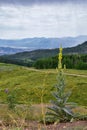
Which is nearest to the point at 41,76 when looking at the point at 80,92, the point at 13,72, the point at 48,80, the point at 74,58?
the point at 48,80

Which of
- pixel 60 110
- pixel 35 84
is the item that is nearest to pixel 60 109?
pixel 60 110

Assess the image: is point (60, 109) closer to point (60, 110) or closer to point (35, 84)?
point (60, 110)

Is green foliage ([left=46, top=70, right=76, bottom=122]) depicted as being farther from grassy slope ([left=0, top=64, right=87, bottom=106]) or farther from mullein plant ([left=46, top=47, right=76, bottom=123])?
grassy slope ([left=0, top=64, right=87, bottom=106])

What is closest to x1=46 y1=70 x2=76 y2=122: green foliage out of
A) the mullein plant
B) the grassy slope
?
the mullein plant

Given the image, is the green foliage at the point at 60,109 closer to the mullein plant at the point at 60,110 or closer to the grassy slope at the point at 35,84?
the mullein plant at the point at 60,110

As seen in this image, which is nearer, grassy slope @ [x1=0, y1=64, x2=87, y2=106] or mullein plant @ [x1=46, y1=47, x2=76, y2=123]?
mullein plant @ [x1=46, y1=47, x2=76, y2=123]

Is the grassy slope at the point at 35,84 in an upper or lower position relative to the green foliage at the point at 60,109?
lower

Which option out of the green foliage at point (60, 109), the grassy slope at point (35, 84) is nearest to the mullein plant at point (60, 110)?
the green foliage at point (60, 109)

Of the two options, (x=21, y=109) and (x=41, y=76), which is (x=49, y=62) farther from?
(x=21, y=109)

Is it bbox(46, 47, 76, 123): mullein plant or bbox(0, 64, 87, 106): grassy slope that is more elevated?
bbox(46, 47, 76, 123): mullein plant

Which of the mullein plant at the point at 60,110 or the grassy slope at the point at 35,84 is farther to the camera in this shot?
the grassy slope at the point at 35,84

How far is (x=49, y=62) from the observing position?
140 metres

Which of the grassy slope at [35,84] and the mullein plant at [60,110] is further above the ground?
the mullein plant at [60,110]

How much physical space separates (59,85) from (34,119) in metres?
3.09
